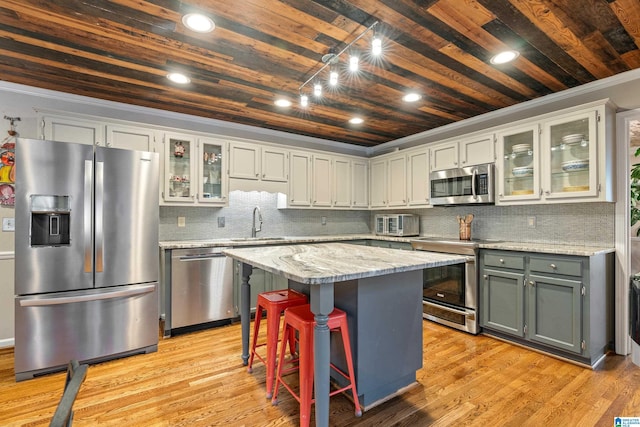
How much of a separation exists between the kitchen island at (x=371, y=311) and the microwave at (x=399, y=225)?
2.31 meters

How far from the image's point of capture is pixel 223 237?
423 cm

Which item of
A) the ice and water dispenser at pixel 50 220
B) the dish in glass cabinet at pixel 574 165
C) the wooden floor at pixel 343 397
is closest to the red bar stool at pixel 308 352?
the wooden floor at pixel 343 397

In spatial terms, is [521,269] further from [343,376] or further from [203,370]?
[203,370]

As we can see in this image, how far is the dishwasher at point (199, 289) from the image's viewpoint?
11.0 feet

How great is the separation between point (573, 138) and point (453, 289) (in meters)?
1.88

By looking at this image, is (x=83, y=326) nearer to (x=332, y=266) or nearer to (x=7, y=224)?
(x=7, y=224)

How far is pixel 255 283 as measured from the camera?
3814mm

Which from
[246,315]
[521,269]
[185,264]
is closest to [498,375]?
[521,269]

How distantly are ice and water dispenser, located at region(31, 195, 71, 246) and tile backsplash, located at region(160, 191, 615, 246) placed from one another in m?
1.22

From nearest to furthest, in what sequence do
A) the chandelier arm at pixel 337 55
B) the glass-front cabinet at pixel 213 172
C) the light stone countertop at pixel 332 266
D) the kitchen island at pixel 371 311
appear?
the light stone countertop at pixel 332 266 < the kitchen island at pixel 371 311 < the chandelier arm at pixel 337 55 < the glass-front cabinet at pixel 213 172

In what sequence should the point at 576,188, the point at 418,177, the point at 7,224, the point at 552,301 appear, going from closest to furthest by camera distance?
the point at 552,301 → the point at 576,188 → the point at 7,224 → the point at 418,177

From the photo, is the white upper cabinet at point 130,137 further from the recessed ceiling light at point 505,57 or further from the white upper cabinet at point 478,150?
the white upper cabinet at point 478,150

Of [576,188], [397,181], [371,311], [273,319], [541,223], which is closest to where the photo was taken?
[371,311]

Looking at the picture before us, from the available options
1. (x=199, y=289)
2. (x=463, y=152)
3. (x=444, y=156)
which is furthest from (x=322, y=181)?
(x=199, y=289)
